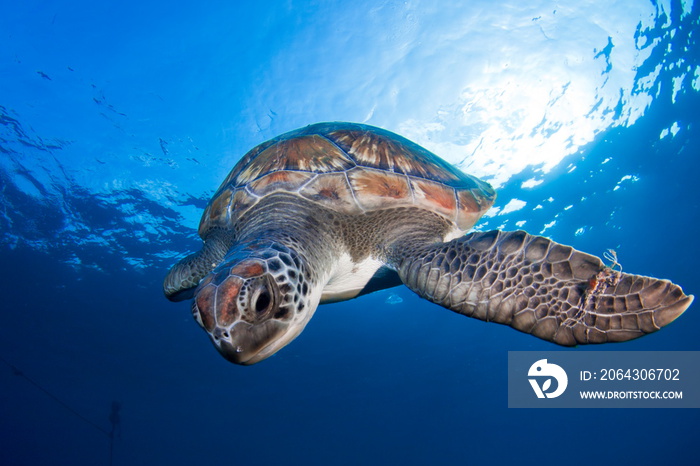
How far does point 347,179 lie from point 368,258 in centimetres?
89

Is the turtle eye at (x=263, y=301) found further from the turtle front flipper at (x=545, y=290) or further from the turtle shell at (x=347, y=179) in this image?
the turtle shell at (x=347, y=179)

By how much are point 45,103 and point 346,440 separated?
219ft

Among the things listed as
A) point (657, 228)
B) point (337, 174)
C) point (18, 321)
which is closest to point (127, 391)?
point (18, 321)

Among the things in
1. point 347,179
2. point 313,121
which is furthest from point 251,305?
point 313,121

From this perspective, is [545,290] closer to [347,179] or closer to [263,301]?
[263,301]

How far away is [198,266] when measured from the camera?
13.5ft

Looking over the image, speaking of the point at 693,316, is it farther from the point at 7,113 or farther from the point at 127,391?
the point at 127,391

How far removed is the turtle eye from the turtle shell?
1571 millimetres

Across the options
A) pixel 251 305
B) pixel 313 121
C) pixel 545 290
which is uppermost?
pixel 313 121

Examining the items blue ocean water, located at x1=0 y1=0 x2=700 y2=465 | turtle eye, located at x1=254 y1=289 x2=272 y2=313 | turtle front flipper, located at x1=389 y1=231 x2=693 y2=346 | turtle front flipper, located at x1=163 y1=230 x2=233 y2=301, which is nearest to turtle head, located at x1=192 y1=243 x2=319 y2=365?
turtle eye, located at x1=254 y1=289 x2=272 y2=313

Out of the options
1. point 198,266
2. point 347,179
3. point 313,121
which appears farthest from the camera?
point 313,121

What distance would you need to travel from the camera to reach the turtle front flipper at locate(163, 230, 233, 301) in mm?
4070

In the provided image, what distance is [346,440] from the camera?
60.4 meters

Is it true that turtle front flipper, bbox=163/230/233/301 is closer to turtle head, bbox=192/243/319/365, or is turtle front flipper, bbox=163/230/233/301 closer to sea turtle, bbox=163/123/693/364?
sea turtle, bbox=163/123/693/364
